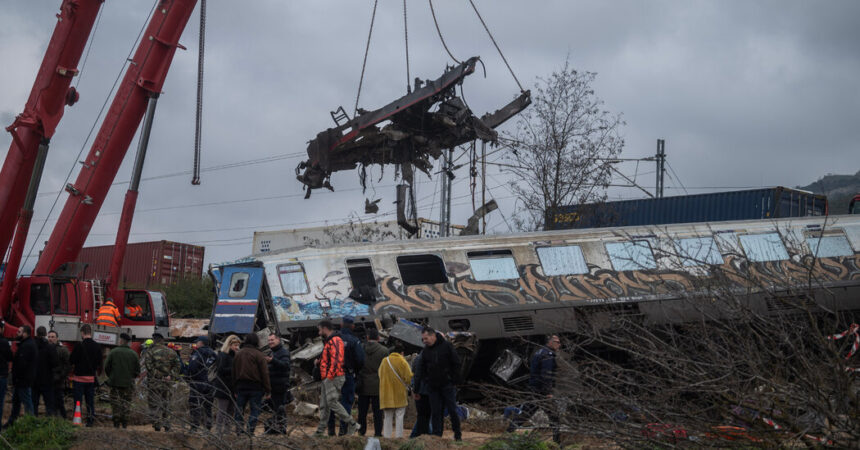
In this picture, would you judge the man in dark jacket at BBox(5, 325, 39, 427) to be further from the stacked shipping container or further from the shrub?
the stacked shipping container

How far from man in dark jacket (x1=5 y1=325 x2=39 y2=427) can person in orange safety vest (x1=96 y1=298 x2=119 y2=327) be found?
3.91 metres

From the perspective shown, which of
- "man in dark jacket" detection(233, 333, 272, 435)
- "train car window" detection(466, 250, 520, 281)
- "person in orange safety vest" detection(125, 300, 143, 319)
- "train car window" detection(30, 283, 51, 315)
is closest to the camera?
"man in dark jacket" detection(233, 333, 272, 435)

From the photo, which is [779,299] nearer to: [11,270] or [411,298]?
[411,298]

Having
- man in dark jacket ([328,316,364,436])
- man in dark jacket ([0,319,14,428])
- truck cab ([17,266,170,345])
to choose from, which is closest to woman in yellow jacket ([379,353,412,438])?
man in dark jacket ([328,316,364,436])

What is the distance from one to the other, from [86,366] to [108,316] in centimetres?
417

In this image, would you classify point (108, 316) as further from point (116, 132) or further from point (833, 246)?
point (833, 246)

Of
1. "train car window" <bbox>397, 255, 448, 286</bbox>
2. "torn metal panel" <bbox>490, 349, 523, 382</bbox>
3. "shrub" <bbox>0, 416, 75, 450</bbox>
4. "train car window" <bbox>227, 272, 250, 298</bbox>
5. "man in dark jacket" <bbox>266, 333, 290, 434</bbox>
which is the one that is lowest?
"shrub" <bbox>0, 416, 75, 450</bbox>

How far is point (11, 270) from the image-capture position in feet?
52.5

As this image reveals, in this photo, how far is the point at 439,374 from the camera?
10.8 meters

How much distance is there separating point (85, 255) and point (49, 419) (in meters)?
34.3

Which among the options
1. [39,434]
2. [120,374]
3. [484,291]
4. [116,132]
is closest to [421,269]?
[484,291]

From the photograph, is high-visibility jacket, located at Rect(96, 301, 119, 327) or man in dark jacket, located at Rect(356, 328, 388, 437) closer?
man in dark jacket, located at Rect(356, 328, 388, 437)

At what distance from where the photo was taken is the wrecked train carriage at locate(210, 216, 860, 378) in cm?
1686

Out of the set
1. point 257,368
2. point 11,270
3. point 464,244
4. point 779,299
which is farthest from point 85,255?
point 779,299
